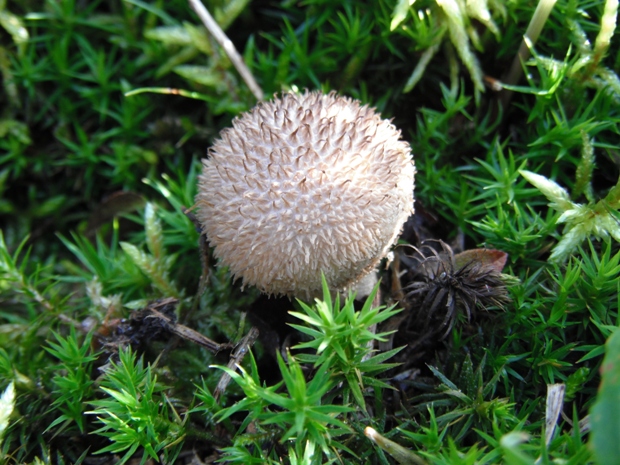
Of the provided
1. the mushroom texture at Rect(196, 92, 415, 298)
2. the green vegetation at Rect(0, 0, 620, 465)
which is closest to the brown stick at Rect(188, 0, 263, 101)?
the green vegetation at Rect(0, 0, 620, 465)

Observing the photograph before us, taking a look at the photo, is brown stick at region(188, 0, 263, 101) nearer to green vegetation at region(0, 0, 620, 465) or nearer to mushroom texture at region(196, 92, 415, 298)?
green vegetation at region(0, 0, 620, 465)

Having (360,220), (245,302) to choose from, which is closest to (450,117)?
(360,220)

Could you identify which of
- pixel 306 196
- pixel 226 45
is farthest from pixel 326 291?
pixel 226 45

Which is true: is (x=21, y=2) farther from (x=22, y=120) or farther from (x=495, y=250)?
(x=495, y=250)

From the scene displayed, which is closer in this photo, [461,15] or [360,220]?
[360,220]

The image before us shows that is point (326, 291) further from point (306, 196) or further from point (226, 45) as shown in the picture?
point (226, 45)

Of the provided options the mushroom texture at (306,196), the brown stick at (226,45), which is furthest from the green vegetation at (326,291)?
the mushroom texture at (306,196)
